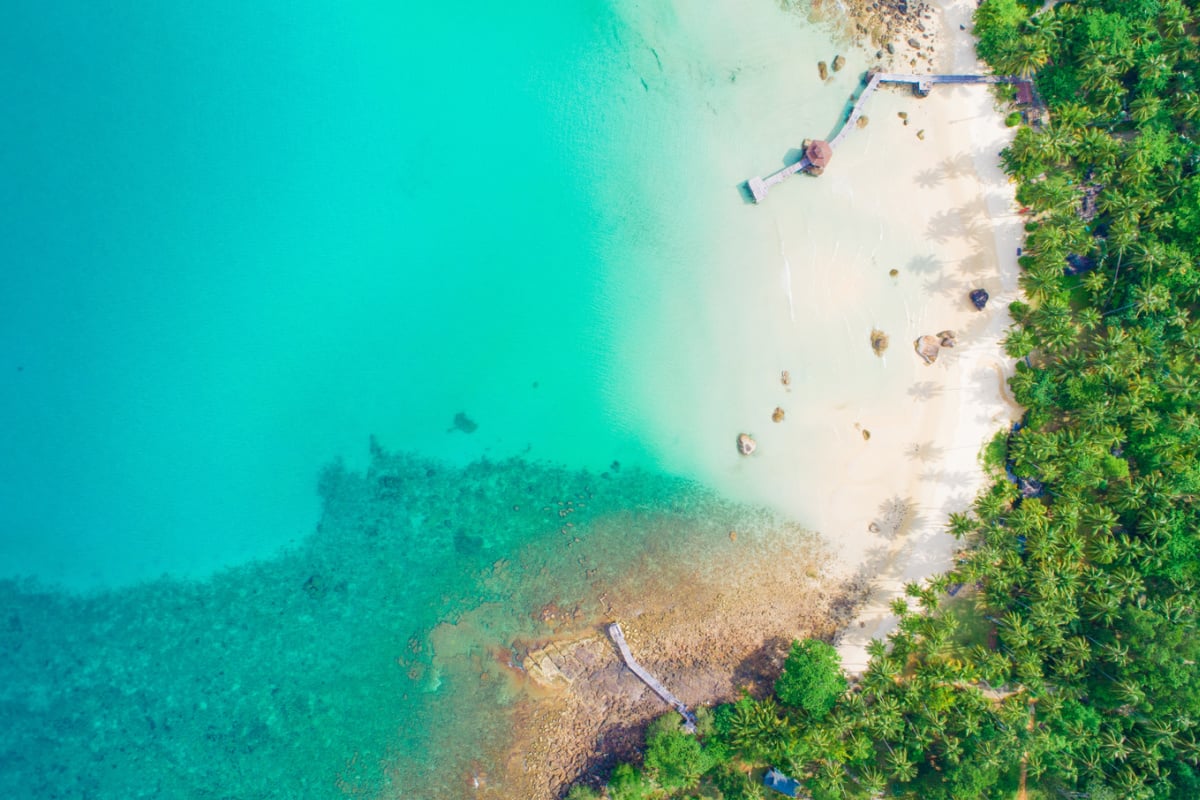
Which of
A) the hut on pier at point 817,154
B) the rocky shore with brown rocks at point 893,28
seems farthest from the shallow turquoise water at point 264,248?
the rocky shore with brown rocks at point 893,28

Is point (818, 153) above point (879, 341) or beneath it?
above

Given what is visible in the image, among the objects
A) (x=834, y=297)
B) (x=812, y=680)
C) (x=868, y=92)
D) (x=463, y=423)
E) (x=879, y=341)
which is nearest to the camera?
(x=812, y=680)

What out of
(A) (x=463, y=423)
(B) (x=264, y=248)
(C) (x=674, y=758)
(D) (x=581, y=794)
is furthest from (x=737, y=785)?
(B) (x=264, y=248)

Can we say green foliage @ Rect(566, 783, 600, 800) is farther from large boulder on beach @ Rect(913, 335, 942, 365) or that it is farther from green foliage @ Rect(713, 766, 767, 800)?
large boulder on beach @ Rect(913, 335, 942, 365)

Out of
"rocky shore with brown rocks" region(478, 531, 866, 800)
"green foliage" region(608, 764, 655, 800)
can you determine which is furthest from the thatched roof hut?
"green foliage" region(608, 764, 655, 800)

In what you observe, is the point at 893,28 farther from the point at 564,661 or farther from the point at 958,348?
the point at 564,661

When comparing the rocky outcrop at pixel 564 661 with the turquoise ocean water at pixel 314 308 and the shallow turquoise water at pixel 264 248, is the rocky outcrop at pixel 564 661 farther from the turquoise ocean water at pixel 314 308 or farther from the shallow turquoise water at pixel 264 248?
the shallow turquoise water at pixel 264 248

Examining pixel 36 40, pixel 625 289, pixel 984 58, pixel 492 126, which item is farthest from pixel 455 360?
pixel 984 58

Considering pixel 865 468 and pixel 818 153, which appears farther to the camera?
pixel 865 468
